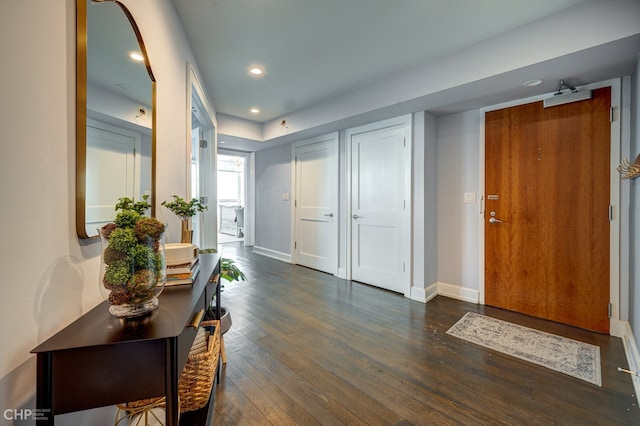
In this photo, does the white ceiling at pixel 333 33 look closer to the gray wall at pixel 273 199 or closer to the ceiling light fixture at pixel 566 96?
the ceiling light fixture at pixel 566 96

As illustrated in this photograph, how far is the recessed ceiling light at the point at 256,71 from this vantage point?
8.96ft

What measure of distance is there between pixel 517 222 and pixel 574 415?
5.70 feet

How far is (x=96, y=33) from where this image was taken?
94 centimetres

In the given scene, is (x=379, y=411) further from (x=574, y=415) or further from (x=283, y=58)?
(x=283, y=58)

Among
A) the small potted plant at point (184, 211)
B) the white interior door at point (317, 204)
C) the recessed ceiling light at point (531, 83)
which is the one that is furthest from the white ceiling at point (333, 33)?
the small potted plant at point (184, 211)

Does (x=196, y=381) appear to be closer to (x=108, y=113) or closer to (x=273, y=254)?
(x=108, y=113)

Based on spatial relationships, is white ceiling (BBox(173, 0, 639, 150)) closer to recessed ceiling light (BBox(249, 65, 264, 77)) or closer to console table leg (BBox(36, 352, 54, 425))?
recessed ceiling light (BBox(249, 65, 264, 77))

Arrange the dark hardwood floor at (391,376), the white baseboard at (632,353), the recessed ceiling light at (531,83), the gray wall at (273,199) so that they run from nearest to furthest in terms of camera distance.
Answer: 1. the dark hardwood floor at (391,376)
2. the white baseboard at (632,353)
3. the recessed ceiling light at (531,83)
4. the gray wall at (273,199)

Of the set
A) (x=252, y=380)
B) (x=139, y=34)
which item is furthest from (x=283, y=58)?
(x=252, y=380)

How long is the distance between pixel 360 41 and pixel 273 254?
3.88 meters

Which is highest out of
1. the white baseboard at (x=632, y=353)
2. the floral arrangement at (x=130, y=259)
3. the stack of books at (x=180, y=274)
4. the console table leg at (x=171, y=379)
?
the floral arrangement at (x=130, y=259)

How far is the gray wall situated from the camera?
194 inches

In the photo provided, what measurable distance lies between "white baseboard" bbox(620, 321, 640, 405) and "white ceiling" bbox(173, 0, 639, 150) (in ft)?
6.48

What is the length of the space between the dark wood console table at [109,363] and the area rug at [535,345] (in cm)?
226
